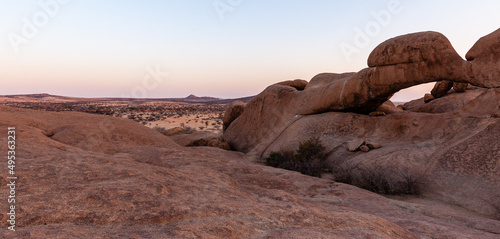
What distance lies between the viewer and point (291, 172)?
703 centimetres

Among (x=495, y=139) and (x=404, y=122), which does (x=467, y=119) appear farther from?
(x=404, y=122)

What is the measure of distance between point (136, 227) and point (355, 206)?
12.4 feet

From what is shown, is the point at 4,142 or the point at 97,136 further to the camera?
the point at 97,136

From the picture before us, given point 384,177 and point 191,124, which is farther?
point 191,124

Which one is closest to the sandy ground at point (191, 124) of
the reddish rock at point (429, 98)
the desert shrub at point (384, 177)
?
the reddish rock at point (429, 98)

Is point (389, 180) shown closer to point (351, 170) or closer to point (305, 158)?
point (351, 170)

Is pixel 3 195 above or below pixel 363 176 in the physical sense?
above

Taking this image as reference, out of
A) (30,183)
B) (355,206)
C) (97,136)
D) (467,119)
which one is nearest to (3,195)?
(30,183)

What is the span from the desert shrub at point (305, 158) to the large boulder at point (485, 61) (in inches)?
200

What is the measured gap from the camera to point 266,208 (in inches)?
119

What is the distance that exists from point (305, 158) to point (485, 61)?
236 inches

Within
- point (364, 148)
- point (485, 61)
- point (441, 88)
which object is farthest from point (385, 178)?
point (441, 88)

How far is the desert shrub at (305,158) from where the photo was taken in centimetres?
905

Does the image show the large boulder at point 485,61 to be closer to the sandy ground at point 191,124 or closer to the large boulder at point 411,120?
the large boulder at point 411,120
